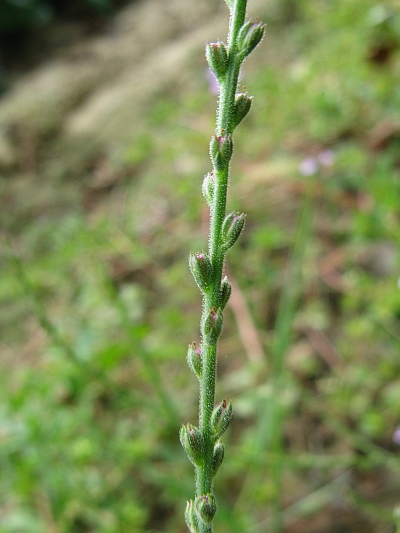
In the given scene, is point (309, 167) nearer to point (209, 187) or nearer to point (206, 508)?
point (209, 187)

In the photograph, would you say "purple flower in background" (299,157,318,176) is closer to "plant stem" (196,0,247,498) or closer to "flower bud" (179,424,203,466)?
"plant stem" (196,0,247,498)

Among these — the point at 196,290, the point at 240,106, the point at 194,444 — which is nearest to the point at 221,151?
the point at 240,106

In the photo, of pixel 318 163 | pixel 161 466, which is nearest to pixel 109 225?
pixel 318 163

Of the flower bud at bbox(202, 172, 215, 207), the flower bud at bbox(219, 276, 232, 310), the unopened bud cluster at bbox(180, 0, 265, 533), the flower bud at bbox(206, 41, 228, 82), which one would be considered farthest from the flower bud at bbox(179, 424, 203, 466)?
the flower bud at bbox(206, 41, 228, 82)

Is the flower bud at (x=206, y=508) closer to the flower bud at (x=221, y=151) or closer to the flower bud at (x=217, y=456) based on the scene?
the flower bud at (x=217, y=456)

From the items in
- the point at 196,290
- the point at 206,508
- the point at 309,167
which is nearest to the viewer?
the point at 206,508

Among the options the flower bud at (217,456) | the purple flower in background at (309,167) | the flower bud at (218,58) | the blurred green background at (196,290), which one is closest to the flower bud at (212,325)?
the flower bud at (217,456)

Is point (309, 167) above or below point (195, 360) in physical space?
above
